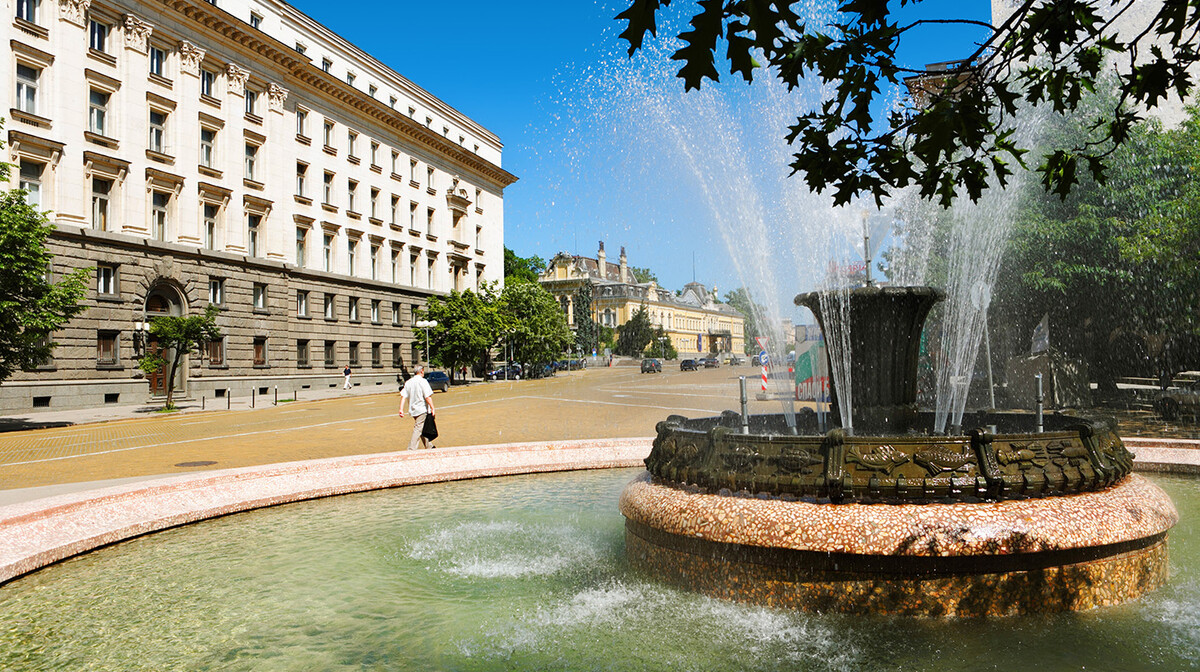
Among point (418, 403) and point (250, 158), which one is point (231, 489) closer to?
point (418, 403)

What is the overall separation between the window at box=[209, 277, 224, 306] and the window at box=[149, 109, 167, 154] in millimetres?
6104

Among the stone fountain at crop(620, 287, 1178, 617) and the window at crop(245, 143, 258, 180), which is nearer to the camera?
the stone fountain at crop(620, 287, 1178, 617)

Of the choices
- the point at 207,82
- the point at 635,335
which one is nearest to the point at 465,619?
the point at 207,82

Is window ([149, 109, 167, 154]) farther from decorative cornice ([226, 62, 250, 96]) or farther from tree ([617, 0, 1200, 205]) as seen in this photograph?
tree ([617, 0, 1200, 205])

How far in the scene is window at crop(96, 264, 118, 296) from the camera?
91.7 ft

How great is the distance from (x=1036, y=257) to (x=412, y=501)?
2329 cm

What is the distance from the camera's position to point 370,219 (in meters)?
45.8

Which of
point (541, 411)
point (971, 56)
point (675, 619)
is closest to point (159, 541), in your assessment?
point (675, 619)

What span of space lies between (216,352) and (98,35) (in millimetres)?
14101

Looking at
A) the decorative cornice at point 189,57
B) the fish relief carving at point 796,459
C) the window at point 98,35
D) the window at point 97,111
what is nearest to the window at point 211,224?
the window at point 97,111

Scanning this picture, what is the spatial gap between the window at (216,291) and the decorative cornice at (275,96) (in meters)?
10.3

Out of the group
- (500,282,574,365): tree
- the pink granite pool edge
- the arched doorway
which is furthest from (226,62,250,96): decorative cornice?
the pink granite pool edge

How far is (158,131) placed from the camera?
103 feet

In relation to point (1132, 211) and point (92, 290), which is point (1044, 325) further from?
point (92, 290)
